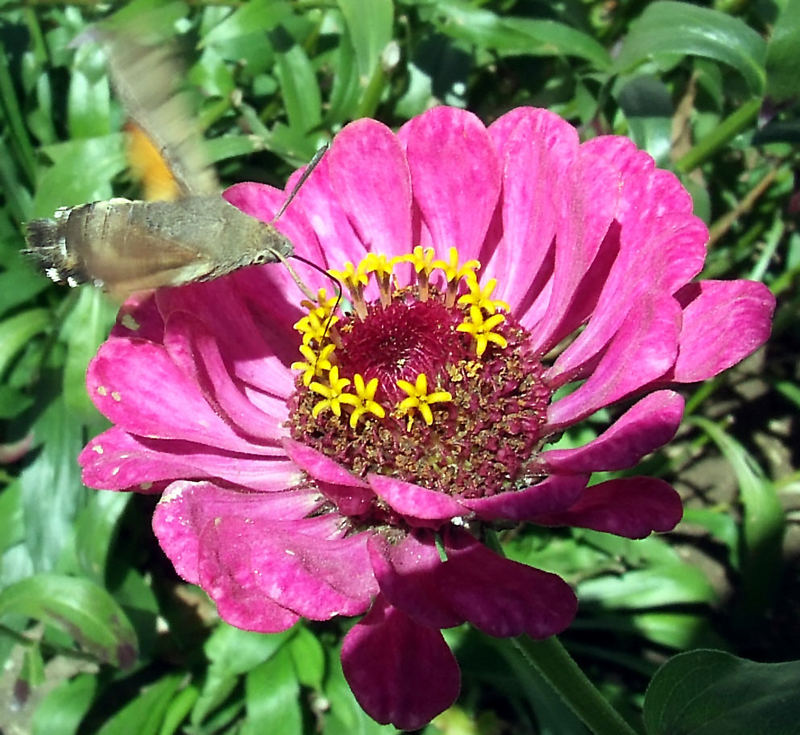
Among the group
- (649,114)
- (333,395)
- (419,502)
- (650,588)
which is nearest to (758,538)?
(650,588)

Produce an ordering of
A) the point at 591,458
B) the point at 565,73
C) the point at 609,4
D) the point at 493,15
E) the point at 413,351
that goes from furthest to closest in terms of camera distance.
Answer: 1. the point at 609,4
2. the point at 565,73
3. the point at 493,15
4. the point at 413,351
5. the point at 591,458

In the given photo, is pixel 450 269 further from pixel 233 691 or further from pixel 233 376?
pixel 233 691

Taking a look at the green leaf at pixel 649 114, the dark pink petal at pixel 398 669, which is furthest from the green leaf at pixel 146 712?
the green leaf at pixel 649 114

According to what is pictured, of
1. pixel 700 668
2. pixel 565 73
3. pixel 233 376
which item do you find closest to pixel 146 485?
pixel 233 376

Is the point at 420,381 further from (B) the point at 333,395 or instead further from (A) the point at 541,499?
(A) the point at 541,499

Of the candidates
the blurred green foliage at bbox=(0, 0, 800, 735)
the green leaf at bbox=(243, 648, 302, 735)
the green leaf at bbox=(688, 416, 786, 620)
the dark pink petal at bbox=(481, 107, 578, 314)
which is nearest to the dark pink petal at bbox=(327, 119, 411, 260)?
the dark pink petal at bbox=(481, 107, 578, 314)

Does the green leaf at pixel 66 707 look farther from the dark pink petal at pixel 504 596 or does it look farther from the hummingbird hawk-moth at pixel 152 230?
the dark pink petal at pixel 504 596
